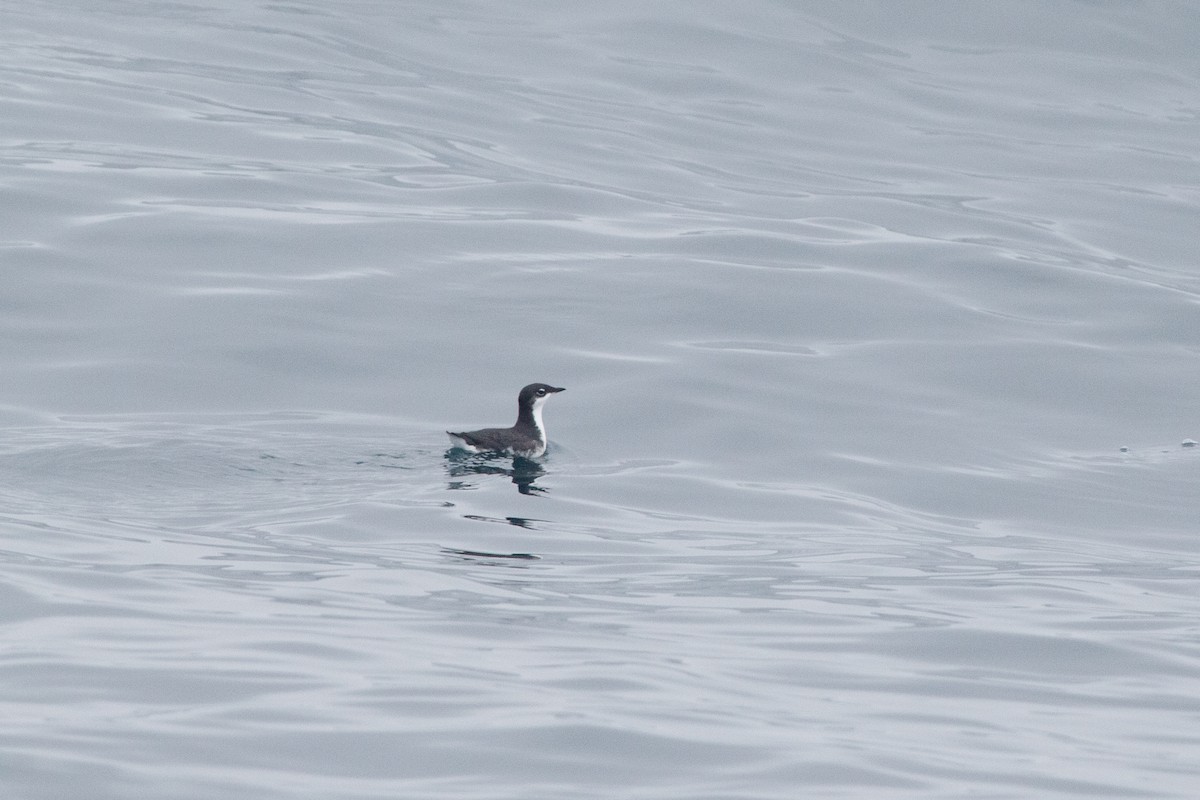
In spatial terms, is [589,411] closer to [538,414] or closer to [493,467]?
[538,414]

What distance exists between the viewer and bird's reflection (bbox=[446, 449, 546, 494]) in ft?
50.5

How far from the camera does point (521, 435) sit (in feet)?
53.3

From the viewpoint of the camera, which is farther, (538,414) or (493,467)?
(538,414)

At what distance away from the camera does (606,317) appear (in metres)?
20.5

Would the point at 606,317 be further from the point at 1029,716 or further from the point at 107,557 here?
the point at 1029,716

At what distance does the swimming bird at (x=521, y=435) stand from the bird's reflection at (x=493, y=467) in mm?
64

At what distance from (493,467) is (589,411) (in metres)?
2.26

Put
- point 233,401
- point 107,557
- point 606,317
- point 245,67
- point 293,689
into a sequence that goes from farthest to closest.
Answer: point 245,67 → point 606,317 → point 233,401 → point 107,557 → point 293,689

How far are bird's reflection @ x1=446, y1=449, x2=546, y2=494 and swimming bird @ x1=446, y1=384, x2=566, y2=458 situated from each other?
0.06 meters

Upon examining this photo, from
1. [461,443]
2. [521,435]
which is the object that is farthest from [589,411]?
[461,443]

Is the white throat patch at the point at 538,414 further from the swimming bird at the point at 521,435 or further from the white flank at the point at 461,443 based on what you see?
the white flank at the point at 461,443

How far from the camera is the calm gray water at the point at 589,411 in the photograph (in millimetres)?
7879

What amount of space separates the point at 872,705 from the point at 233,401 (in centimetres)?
996

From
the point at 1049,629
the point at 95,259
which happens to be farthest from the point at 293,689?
the point at 95,259
